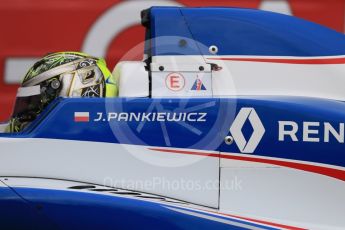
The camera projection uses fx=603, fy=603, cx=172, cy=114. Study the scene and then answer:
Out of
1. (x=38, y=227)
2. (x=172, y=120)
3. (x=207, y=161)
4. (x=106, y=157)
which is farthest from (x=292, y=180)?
(x=38, y=227)

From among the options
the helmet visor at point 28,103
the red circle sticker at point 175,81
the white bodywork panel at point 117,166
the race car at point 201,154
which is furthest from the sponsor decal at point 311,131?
the helmet visor at point 28,103

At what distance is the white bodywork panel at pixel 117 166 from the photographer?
2.07 metres

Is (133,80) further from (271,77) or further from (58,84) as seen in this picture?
(271,77)

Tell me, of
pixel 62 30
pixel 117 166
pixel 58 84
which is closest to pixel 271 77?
pixel 117 166

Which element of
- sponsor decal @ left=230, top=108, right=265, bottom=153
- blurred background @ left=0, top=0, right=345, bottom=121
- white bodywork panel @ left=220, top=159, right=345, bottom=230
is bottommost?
white bodywork panel @ left=220, top=159, right=345, bottom=230

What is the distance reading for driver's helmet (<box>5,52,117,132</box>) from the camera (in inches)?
87.3

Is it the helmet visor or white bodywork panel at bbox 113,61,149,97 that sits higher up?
white bodywork panel at bbox 113,61,149,97

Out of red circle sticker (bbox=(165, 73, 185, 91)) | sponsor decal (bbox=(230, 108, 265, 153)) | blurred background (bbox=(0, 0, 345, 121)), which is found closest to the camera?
sponsor decal (bbox=(230, 108, 265, 153))

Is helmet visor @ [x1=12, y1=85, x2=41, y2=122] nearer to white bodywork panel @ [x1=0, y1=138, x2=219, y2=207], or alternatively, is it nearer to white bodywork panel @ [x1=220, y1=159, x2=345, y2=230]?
white bodywork panel @ [x1=0, y1=138, x2=219, y2=207]

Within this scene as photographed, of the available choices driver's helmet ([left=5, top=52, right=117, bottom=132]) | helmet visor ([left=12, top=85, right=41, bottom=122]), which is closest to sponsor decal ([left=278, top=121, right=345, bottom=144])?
driver's helmet ([left=5, top=52, right=117, bottom=132])

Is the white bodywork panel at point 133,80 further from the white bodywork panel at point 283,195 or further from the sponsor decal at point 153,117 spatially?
the white bodywork panel at point 283,195

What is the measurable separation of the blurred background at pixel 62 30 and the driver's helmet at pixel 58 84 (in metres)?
1.66

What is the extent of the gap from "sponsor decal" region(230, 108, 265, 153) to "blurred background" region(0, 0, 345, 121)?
200 cm

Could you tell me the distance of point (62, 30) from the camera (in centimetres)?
398
